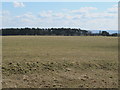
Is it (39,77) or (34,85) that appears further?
(39,77)

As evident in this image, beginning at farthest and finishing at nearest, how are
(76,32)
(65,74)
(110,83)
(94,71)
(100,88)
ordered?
(76,32), (94,71), (65,74), (110,83), (100,88)

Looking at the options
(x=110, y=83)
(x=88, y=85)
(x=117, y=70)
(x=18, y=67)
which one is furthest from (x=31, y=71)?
(x=117, y=70)

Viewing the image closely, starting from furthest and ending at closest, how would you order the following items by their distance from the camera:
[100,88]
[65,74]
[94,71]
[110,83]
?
[94,71] → [65,74] → [110,83] → [100,88]

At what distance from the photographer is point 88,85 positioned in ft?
28.2

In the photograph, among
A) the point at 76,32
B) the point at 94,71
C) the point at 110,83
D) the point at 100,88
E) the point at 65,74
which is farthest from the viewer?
the point at 76,32

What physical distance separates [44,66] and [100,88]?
4061mm

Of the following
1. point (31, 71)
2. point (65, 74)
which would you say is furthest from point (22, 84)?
point (65, 74)

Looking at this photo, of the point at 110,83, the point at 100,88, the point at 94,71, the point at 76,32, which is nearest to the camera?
the point at 100,88

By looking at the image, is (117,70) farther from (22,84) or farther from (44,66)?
(22,84)

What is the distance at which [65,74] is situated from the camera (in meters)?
10.1

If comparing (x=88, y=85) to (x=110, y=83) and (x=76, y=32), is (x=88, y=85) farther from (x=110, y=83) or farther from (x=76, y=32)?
(x=76, y=32)

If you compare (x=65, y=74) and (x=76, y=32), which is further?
(x=76, y=32)

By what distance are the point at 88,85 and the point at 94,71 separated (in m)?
2.30

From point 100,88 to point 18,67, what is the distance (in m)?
5.00
